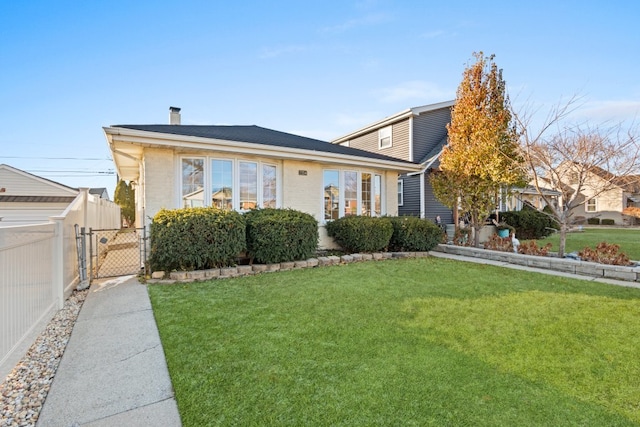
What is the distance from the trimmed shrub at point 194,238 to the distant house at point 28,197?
14349mm

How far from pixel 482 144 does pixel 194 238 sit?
8695 millimetres

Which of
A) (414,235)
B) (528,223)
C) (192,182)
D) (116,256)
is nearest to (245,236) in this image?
(192,182)

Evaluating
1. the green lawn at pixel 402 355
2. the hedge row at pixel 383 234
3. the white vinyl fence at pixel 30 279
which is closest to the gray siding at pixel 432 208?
the hedge row at pixel 383 234

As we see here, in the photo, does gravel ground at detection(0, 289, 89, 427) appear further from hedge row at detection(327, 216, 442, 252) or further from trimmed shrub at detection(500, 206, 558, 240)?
trimmed shrub at detection(500, 206, 558, 240)

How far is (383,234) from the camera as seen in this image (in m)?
8.84

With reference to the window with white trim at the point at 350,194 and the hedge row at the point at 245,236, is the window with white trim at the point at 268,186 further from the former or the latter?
the window with white trim at the point at 350,194

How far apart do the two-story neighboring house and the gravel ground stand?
13433 millimetres

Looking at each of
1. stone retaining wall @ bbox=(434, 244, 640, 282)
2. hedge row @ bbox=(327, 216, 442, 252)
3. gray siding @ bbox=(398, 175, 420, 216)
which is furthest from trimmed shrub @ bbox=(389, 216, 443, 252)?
gray siding @ bbox=(398, 175, 420, 216)

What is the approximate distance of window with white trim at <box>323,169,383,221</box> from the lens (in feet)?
32.6

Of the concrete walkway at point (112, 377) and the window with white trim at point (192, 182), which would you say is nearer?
the concrete walkway at point (112, 377)

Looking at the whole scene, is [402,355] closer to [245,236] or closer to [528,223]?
[245,236]

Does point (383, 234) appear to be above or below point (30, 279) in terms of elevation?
above

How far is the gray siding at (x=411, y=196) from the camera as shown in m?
14.9

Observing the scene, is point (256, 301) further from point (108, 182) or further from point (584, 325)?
point (108, 182)
